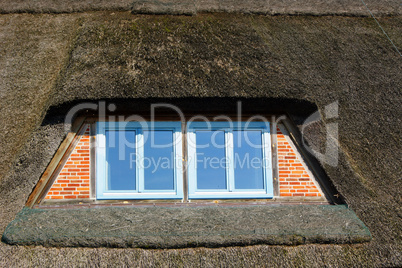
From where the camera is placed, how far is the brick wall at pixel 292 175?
5.23 m

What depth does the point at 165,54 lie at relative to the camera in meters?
5.52

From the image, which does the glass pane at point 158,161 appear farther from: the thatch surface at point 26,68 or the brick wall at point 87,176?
the thatch surface at point 26,68

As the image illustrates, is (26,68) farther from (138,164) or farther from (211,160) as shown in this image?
(211,160)

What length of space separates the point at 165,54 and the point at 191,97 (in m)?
0.82

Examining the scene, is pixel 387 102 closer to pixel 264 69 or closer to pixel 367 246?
pixel 264 69

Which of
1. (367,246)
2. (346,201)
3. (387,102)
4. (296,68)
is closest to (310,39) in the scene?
(296,68)

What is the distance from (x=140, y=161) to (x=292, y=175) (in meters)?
1.77

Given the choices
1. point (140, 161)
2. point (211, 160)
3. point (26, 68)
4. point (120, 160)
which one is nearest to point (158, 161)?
point (140, 161)

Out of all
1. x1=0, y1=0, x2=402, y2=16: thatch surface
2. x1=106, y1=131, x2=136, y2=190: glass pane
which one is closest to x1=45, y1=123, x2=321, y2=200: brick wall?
x1=106, y1=131, x2=136, y2=190: glass pane

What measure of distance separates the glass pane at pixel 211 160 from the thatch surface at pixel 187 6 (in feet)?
7.05

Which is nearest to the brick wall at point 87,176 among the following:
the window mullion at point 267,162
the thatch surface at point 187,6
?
the window mullion at point 267,162

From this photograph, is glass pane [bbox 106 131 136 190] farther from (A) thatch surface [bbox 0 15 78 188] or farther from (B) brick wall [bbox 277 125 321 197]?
(B) brick wall [bbox 277 125 321 197]

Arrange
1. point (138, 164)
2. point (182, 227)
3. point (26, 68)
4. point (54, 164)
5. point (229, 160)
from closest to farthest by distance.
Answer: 1. point (182, 227)
2. point (54, 164)
3. point (138, 164)
4. point (229, 160)
5. point (26, 68)

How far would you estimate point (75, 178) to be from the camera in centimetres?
505
